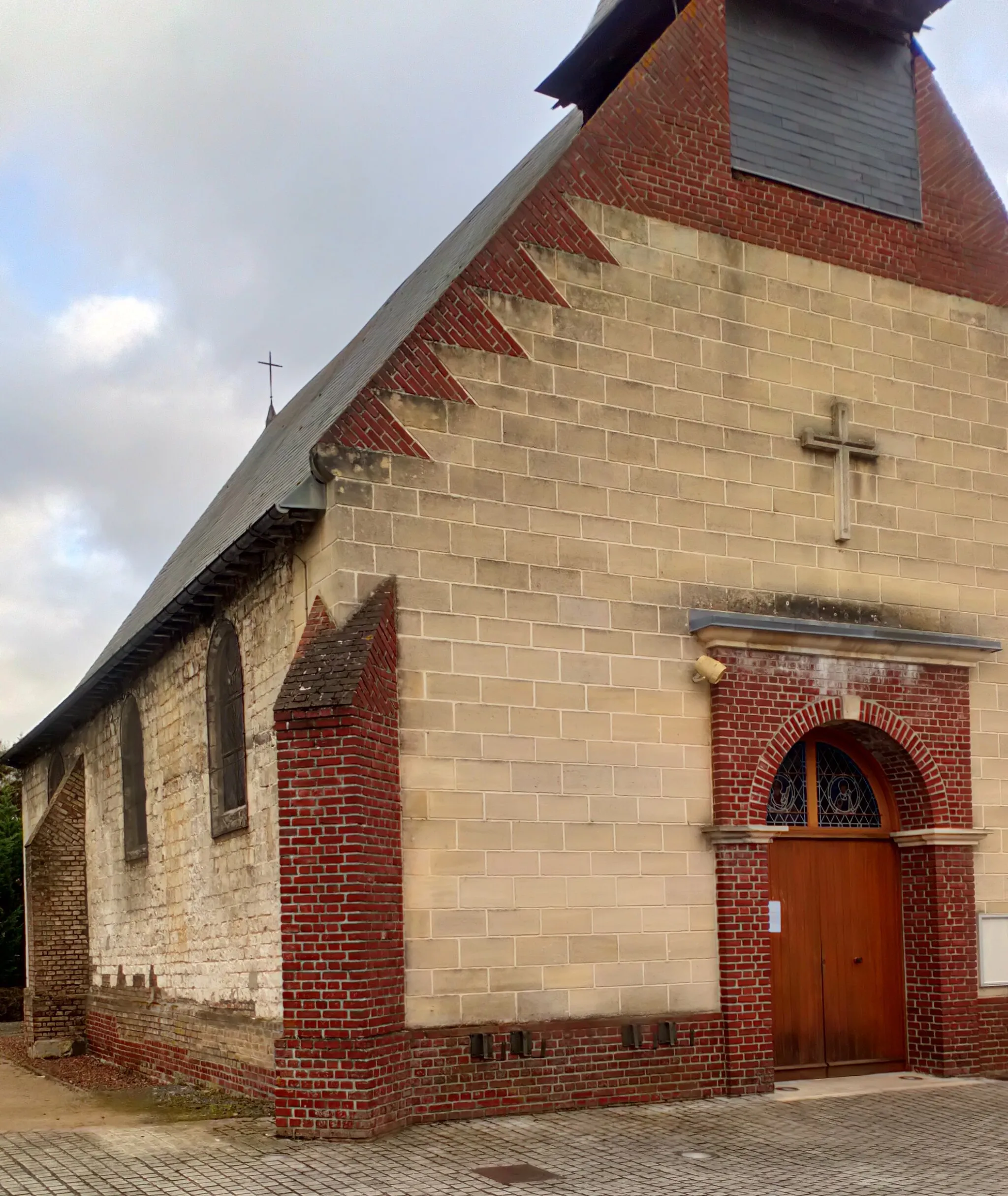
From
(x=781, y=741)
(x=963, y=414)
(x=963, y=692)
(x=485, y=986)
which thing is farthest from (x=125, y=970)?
(x=963, y=414)

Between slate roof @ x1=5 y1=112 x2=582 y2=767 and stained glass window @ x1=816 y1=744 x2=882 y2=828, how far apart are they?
5616 mm

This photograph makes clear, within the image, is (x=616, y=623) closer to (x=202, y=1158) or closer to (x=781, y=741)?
(x=781, y=741)

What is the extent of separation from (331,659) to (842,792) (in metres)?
5.59

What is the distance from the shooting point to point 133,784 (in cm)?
1769

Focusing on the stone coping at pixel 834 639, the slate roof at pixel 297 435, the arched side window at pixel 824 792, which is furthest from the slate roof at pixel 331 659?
the arched side window at pixel 824 792

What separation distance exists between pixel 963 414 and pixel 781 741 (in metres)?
4.26

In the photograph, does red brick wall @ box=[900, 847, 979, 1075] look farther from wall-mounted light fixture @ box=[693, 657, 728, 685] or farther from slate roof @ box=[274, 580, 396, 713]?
slate roof @ box=[274, 580, 396, 713]

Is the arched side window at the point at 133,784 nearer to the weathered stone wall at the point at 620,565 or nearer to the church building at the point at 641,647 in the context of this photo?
the church building at the point at 641,647

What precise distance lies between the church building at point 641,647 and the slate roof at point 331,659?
0.10 feet

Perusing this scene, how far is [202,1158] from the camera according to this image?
9352 millimetres

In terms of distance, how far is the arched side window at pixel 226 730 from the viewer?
13195 millimetres

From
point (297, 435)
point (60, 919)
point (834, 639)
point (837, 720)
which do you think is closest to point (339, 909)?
point (837, 720)

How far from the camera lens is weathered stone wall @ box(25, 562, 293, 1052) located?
12.2 metres

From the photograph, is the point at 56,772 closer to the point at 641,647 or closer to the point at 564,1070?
the point at 641,647
